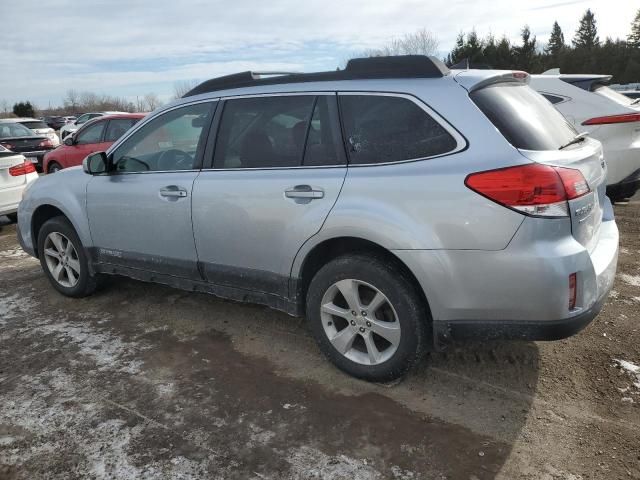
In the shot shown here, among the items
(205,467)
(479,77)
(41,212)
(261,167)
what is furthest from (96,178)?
(479,77)

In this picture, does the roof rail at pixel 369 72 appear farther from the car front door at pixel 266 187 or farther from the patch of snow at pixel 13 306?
the patch of snow at pixel 13 306

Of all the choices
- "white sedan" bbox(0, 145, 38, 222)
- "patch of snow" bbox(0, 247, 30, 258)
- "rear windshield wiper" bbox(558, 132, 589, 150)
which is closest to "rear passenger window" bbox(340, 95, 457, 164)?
"rear windshield wiper" bbox(558, 132, 589, 150)

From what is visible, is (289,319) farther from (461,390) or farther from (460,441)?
(460,441)

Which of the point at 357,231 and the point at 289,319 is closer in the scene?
the point at 357,231

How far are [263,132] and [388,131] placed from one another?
948mm

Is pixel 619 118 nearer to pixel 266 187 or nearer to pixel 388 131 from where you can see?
pixel 388 131

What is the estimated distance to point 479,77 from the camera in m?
2.95

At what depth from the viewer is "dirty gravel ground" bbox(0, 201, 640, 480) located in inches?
99.7

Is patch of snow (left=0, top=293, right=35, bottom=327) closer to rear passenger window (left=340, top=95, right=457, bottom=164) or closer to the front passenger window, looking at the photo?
the front passenger window

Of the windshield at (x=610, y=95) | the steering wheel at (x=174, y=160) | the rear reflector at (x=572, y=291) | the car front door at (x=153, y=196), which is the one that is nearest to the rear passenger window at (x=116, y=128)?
the car front door at (x=153, y=196)

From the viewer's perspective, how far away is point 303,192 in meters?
3.18

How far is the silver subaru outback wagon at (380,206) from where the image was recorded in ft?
8.55

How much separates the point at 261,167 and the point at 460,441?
1986mm

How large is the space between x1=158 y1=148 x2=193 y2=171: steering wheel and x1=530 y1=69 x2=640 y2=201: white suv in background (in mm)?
4176
